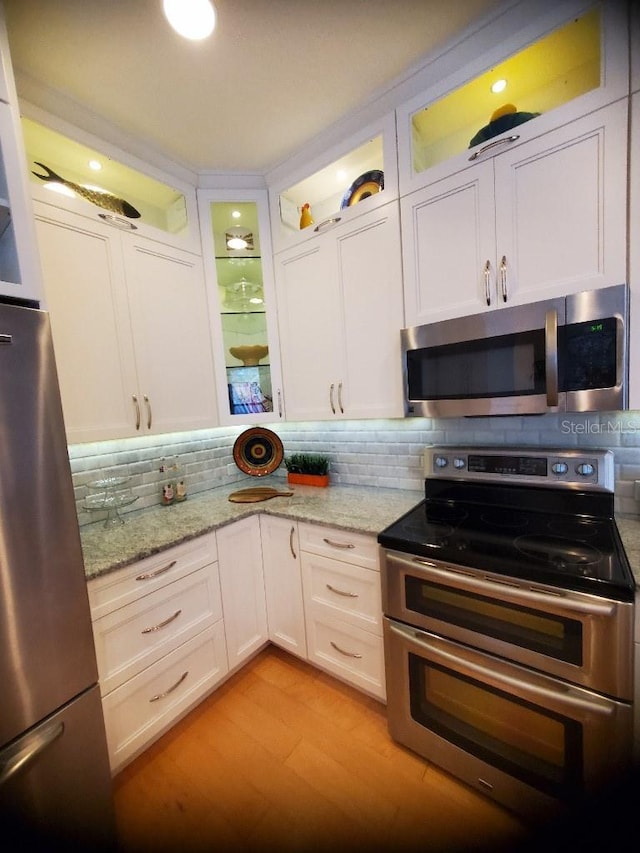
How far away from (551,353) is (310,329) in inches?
44.6

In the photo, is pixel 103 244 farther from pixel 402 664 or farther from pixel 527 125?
pixel 402 664

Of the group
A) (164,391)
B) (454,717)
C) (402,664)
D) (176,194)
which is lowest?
(454,717)

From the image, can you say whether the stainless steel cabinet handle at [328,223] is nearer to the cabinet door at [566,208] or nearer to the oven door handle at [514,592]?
the cabinet door at [566,208]

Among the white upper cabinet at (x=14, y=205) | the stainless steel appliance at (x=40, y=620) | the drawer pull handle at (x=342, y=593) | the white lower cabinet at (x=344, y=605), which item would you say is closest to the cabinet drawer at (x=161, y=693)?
the stainless steel appliance at (x=40, y=620)

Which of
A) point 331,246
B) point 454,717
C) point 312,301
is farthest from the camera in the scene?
point 312,301

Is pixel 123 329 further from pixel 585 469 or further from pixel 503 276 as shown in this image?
pixel 585 469

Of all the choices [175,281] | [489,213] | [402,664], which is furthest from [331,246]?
[402,664]

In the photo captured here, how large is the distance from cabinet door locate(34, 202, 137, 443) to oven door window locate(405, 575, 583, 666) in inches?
57.5

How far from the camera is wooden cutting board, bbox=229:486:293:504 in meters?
1.86

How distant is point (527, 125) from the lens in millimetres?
1125

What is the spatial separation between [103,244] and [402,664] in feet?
7.10

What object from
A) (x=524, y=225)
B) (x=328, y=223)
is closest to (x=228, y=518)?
(x=328, y=223)

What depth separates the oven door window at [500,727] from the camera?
0.98m

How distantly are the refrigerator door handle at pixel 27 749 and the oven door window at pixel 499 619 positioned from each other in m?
1.14
